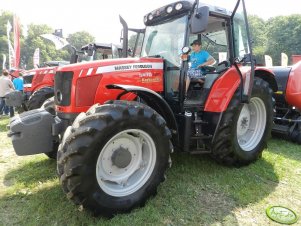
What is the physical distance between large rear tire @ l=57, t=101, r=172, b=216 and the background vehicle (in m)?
3.53

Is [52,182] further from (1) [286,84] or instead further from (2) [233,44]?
(1) [286,84]

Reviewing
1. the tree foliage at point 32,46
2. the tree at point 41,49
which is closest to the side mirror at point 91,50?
the tree foliage at point 32,46

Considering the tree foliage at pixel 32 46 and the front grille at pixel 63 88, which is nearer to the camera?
the front grille at pixel 63 88

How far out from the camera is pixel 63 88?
365 cm

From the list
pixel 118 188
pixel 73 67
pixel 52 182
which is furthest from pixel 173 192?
pixel 73 67

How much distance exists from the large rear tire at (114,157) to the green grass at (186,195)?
0.76ft

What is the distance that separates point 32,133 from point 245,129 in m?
3.21

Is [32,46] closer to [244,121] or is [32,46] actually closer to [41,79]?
[41,79]

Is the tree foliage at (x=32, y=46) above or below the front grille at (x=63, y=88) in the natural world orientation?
above

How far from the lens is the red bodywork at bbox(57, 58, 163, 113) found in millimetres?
3514

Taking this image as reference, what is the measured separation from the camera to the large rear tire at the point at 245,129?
13.4 ft

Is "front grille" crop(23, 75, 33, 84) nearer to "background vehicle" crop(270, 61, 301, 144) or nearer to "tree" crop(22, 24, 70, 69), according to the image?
"background vehicle" crop(270, 61, 301, 144)

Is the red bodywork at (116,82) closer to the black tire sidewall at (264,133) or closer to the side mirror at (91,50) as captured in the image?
the black tire sidewall at (264,133)

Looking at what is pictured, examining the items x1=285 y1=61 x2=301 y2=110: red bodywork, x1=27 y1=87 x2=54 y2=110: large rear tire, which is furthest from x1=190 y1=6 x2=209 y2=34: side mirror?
x1=27 y1=87 x2=54 y2=110: large rear tire
